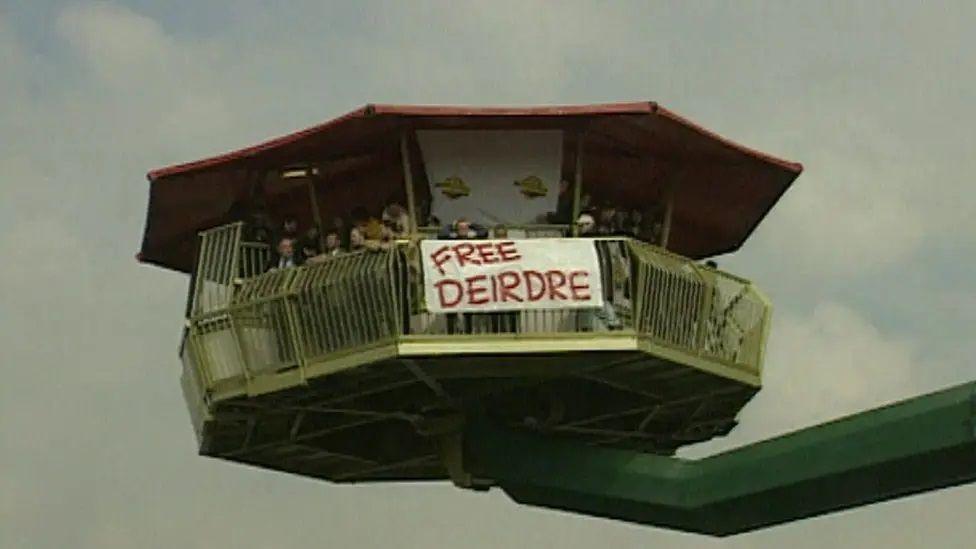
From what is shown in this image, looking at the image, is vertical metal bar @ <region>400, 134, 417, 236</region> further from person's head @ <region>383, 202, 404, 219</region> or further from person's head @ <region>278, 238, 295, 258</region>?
person's head @ <region>278, 238, 295, 258</region>

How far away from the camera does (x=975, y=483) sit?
2100 cm

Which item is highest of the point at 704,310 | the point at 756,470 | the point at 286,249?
the point at 286,249

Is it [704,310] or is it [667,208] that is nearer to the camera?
[704,310]

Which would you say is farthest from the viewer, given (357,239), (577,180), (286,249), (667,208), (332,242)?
(667,208)

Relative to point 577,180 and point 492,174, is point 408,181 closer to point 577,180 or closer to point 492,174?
point 492,174

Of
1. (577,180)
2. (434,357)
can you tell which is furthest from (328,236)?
(577,180)

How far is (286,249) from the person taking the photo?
2408 cm

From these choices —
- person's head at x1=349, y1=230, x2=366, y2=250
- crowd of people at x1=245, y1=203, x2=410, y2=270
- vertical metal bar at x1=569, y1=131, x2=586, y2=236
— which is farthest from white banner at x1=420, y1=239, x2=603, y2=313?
vertical metal bar at x1=569, y1=131, x2=586, y2=236

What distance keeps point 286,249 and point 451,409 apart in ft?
10.3

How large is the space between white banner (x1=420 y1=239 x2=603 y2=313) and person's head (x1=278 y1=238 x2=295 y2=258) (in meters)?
2.37

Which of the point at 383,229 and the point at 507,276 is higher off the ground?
the point at 383,229

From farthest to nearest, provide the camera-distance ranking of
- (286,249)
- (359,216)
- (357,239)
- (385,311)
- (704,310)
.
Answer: (359,216), (286,249), (704,310), (357,239), (385,311)

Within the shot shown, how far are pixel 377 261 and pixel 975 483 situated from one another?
23.7 ft

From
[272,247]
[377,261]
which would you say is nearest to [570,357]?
[377,261]
